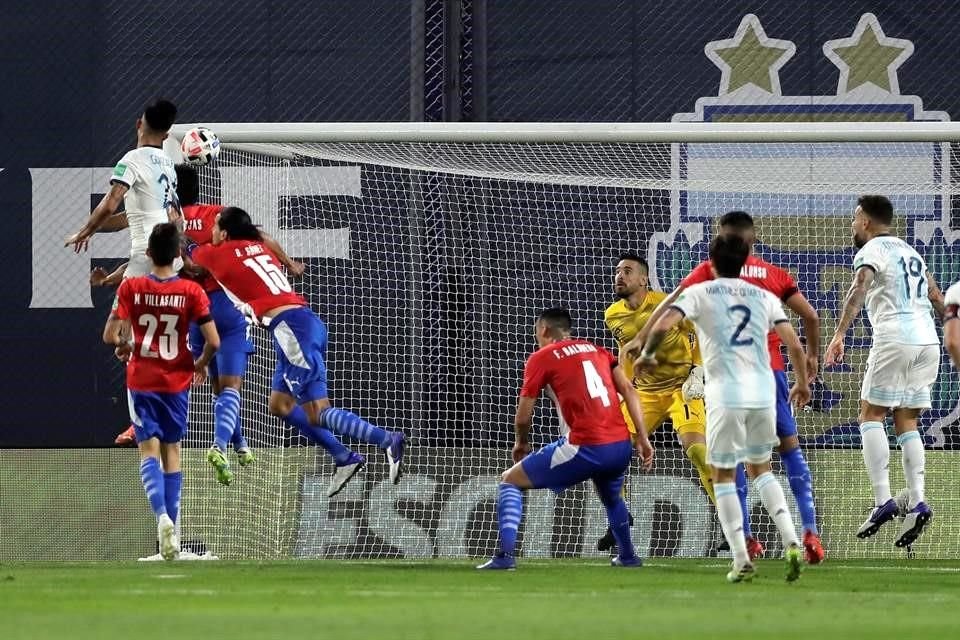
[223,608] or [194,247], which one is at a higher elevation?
[194,247]

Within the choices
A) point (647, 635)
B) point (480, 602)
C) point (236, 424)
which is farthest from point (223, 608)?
point (236, 424)

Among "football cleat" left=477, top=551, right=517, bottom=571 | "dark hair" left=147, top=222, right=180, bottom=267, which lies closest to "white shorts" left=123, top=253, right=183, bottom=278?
"dark hair" left=147, top=222, right=180, bottom=267

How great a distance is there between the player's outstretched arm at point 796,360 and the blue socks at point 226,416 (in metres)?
3.86

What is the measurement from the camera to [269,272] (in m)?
11.8

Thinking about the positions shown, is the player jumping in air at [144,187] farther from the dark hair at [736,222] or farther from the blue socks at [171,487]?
the dark hair at [736,222]

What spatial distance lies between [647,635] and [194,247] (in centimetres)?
756

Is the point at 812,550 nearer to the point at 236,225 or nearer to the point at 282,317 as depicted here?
the point at 282,317

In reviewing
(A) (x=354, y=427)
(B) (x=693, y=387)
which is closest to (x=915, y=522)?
(B) (x=693, y=387)

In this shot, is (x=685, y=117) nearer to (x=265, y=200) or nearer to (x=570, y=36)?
(x=570, y=36)

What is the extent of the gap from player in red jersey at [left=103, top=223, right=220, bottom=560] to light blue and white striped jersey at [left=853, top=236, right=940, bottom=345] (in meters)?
4.19

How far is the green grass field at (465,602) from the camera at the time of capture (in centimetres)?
609

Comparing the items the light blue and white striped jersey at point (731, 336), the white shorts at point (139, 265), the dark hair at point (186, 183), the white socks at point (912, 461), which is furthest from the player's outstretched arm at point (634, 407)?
the dark hair at point (186, 183)

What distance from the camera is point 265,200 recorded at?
14.0 meters

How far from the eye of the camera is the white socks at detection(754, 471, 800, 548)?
28.6 feet
